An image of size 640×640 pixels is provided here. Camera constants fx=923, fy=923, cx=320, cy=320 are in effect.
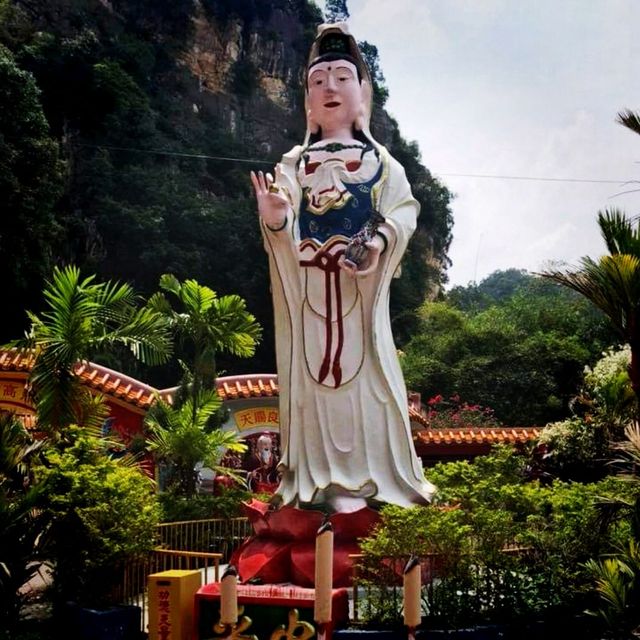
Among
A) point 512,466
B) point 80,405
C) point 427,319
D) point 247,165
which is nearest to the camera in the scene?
point 512,466

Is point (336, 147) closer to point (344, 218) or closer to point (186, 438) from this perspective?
point (344, 218)

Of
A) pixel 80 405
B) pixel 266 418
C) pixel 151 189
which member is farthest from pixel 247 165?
pixel 80 405

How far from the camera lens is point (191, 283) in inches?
474

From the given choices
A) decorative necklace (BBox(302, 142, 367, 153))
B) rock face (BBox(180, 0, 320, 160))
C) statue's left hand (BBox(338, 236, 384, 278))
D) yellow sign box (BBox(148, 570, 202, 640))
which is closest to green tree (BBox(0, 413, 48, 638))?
yellow sign box (BBox(148, 570, 202, 640))

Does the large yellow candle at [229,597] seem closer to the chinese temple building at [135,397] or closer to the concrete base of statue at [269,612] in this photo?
the concrete base of statue at [269,612]

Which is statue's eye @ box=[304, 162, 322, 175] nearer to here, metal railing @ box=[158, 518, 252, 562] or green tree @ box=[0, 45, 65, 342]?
metal railing @ box=[158, 518, 252, 562]

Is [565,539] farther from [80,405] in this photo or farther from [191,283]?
[191,283]

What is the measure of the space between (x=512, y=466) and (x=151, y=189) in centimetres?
2150

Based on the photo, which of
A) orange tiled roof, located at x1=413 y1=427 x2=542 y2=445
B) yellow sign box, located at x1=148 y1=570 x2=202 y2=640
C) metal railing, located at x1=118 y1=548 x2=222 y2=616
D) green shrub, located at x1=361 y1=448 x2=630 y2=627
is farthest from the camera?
orange tiled roof, located at x1=413 y1=427 x2=542 y2=445

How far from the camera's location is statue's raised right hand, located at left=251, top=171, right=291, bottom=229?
8.72m

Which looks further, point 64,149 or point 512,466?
point 64,149

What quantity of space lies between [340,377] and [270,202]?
70.2 inches

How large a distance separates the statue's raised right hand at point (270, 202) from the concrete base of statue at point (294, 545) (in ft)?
8.79

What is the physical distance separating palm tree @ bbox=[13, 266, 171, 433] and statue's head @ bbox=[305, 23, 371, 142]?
2878 millimetres
